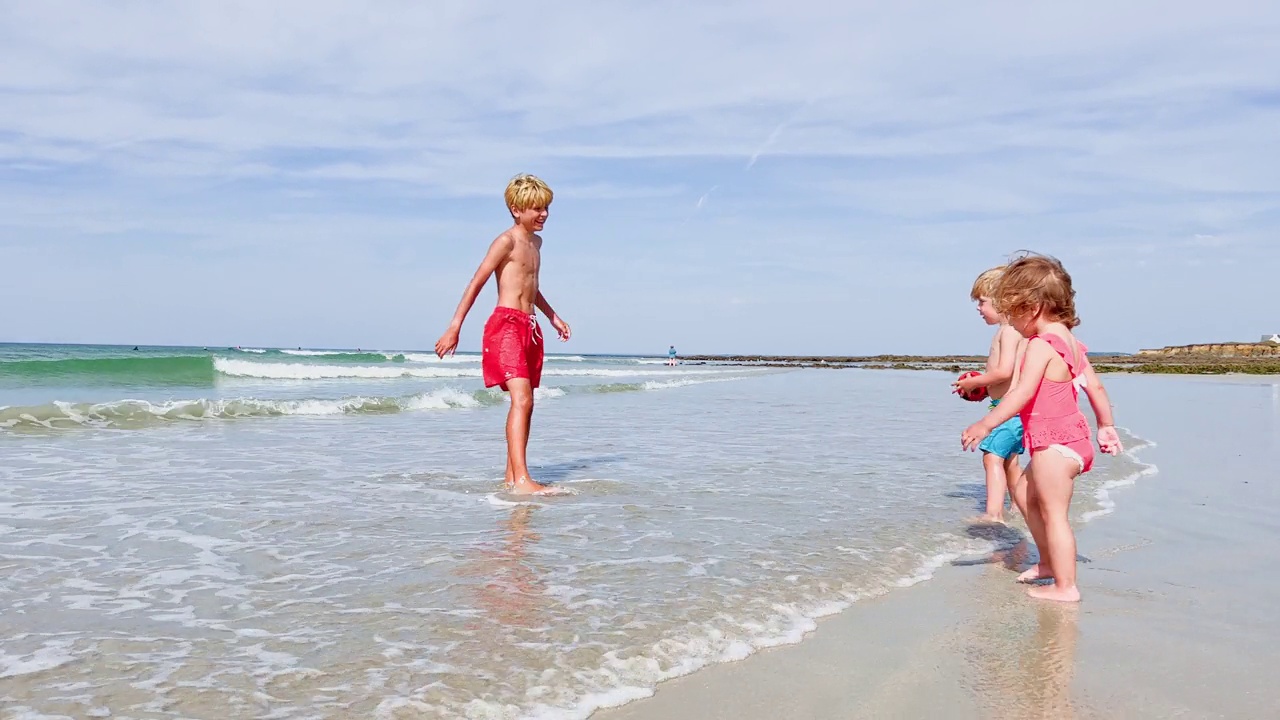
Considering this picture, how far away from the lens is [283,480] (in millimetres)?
6309

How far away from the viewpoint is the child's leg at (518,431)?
594cm

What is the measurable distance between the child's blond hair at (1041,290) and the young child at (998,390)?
1212mm

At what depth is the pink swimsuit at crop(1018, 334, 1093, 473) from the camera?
144 inches

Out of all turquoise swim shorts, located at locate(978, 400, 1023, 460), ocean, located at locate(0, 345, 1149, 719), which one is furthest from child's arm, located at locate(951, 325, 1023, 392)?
ocean, located at locate(0, 345, 1149, 719)

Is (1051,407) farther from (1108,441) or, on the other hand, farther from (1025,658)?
(1025,658)

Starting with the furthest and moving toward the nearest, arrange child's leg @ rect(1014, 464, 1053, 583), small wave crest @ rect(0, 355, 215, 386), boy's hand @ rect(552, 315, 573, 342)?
small wave crest @ rect(0, 355, 215, 386), boy's hand @ rect(552, 315, 573, 342), child's leg @ rect(1014, 464, 1053, 583)

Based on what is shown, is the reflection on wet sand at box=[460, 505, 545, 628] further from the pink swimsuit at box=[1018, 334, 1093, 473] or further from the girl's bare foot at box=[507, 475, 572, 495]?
the pink swimsuit at box=[1018, 334, 1093, 473]

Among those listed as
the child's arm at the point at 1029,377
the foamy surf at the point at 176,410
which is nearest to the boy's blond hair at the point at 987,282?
the child's arm at the point at 1029,377

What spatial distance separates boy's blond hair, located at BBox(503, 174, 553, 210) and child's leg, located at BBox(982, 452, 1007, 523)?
3.43 meters

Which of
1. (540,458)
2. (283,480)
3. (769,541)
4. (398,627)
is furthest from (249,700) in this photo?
(540,458)

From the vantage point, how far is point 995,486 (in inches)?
213

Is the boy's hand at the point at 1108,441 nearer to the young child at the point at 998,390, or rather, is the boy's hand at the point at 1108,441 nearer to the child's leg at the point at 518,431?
the young child at the point at 998,390

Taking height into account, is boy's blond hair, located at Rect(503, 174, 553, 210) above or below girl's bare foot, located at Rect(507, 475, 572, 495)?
above

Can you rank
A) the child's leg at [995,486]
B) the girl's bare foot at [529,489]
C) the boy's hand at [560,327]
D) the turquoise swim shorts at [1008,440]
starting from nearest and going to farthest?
the turquoise swim shorts at [1008,440] < the child's leg at [995,486] < the girl's bare foot at [529,489] < the boy's hand at [560,327]
